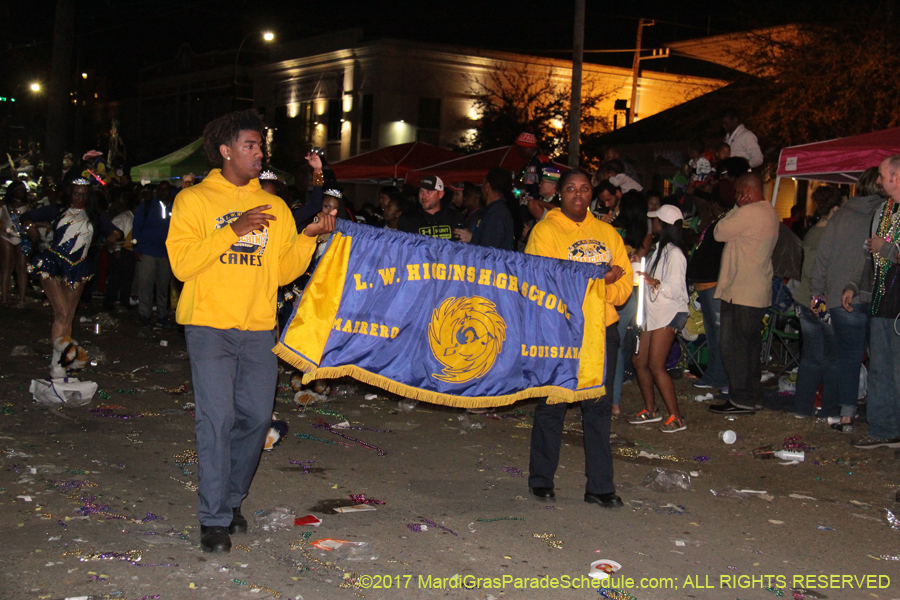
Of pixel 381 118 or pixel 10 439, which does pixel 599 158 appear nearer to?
pixel 381 118

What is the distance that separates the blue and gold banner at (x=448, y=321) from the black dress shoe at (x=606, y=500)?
2.27 ft

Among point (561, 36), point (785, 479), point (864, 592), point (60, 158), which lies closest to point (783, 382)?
point (785, 479)

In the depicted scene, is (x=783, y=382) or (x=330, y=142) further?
(x=330, y=142)

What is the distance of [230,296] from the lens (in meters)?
4.71

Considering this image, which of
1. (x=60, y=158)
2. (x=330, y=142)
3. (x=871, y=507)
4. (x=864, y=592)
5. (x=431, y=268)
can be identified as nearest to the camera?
(x=864, y=592)

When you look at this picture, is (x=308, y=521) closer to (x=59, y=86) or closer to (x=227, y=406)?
(x=227, y=406)

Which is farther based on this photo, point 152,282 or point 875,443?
point 152,282

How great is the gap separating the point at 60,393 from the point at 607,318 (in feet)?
16.4

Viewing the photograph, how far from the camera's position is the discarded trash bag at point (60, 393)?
801cm

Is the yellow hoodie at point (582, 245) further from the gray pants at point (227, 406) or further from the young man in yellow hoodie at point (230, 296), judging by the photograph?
the gray pants at point (227, 406)

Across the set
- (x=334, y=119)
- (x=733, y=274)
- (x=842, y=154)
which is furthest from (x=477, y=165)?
(x=334, y=119)

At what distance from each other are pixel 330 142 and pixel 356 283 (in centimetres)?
4157

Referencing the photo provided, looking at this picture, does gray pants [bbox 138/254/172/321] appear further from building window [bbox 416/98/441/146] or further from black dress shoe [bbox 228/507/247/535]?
building window [bbox 416/98/441/146]

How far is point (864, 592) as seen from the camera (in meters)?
4.58
